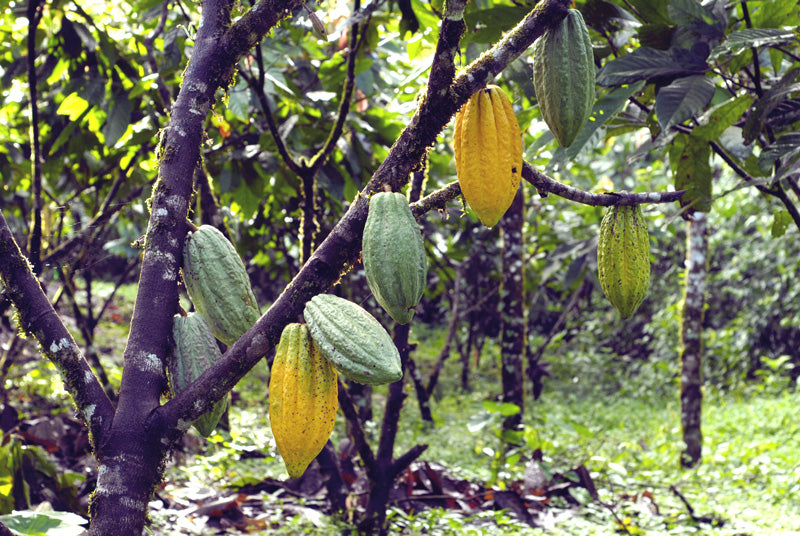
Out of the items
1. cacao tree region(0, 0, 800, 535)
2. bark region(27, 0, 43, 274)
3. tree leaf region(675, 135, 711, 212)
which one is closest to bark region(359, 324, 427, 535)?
cacao tree region(0, 0, 800, 535)

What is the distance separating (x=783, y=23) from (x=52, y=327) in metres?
1.41

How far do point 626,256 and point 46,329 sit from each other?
2.67ft

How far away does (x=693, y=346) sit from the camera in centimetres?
333

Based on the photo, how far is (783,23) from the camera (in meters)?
1.32

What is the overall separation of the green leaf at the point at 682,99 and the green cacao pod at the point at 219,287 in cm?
70

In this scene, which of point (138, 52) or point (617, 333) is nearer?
point (138, 52)

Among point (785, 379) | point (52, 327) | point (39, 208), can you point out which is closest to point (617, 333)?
point (785, 379)

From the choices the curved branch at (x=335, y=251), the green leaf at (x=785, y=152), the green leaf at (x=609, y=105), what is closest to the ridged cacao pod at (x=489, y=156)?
the curved branch at (x=335, y=251)

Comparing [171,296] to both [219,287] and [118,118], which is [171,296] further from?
[118,118]

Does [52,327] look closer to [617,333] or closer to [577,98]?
[577,98]

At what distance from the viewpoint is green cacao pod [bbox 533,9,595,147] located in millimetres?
802

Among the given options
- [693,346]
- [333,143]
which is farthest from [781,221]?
[693,346]

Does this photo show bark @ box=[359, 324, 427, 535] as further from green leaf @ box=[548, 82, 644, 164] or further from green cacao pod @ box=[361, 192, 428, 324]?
green cacao pod @ box=[361, 192, 428, 324]

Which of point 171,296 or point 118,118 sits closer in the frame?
point 171,296
